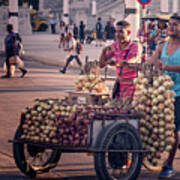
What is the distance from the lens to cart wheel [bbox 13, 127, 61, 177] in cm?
688

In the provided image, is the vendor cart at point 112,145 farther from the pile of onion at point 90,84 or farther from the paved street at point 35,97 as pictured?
the pile of onion at point 90,84

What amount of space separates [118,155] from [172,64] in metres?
1.32

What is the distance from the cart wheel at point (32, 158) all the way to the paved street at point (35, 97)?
12cm

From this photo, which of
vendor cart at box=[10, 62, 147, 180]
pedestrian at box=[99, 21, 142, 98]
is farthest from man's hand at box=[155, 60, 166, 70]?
vendor cart at box=[10, 62, 147, 180]

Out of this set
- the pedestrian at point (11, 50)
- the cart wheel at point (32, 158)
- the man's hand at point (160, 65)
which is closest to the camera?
the cart wheel at point (32, 158)

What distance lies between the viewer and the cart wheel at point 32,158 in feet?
22.6

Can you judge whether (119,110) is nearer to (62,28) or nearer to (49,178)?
(49,178)

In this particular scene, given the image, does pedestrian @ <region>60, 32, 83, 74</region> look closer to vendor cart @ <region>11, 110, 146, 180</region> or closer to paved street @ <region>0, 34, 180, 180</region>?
paved street @ <region>0, 34, 180, 180</region>

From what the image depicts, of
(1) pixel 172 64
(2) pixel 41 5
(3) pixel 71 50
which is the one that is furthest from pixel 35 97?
(2) pixel 41 5

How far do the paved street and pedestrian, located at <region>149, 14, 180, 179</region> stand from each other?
0.60ft

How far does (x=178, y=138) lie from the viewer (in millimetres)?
7211

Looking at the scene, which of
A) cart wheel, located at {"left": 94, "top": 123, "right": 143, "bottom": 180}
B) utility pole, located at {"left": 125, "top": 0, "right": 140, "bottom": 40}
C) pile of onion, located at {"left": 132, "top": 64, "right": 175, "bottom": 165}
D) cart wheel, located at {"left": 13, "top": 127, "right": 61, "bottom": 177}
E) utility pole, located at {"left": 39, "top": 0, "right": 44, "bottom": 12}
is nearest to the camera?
cart wheel, located at {"left": 94, "top": 123, "right": 143, "bottom": 180}

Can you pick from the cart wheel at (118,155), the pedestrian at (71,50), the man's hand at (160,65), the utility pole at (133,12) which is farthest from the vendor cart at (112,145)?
the pedestrian at (71,50)

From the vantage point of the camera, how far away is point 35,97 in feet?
48.1
